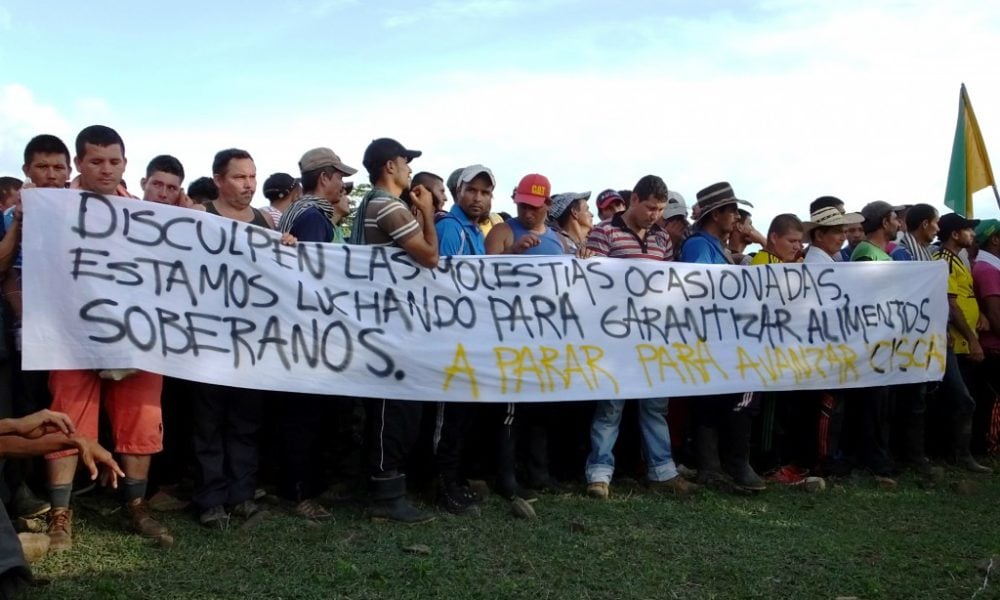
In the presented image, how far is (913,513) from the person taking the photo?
242 inches

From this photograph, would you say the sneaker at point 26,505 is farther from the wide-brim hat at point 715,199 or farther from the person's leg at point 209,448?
the wide-brim hat at point 715,199

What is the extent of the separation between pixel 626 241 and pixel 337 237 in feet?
6.67

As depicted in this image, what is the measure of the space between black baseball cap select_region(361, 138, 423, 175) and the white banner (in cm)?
52

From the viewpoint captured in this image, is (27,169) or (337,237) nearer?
(27,169)

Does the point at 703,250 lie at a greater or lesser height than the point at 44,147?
lesser

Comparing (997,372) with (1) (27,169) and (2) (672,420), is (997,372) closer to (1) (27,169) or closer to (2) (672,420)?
(2) (672,420)

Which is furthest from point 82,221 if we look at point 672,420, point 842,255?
point 842,255

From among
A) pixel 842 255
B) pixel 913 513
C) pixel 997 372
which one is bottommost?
pixel 913 513

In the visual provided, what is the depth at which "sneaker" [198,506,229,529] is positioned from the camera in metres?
5.15

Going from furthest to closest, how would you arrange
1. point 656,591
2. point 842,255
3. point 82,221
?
1. point 842,255
2. point 82,221
3. point 656,591

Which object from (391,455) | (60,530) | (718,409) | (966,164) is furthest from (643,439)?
(966,164)

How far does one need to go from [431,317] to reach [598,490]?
1.60 metres

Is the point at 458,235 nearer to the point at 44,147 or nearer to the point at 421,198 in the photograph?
the point at 421,198

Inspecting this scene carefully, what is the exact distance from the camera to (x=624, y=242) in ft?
22.1
